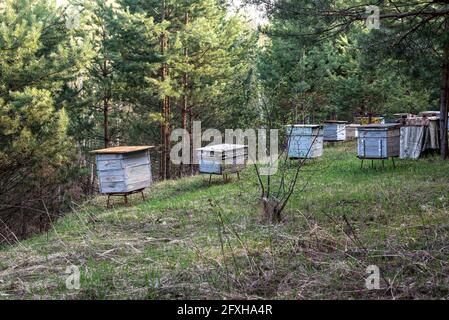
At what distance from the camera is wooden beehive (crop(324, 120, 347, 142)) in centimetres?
2075

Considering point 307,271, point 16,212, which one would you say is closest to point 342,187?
point 307,271

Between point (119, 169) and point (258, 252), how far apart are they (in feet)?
21.9

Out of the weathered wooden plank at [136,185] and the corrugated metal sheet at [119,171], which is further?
the weathered wooden plank at [136,185]

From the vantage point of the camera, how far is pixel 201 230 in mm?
7492

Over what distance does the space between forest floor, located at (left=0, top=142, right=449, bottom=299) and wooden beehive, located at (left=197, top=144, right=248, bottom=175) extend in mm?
→ 2635

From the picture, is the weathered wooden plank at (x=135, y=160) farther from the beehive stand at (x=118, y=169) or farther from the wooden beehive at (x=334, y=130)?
the wooden beehive at (x=334, y=130)

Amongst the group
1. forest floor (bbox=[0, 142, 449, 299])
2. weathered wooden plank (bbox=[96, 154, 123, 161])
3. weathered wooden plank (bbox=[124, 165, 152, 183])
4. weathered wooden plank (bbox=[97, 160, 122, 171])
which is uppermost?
weathered wooden plank (bbox=[96, 154, 123, 161])

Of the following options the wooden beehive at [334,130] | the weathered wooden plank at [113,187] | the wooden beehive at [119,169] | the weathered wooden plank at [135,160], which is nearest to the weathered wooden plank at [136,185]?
the wooden beehive at [119,169]

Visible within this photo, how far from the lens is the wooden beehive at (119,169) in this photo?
11172mm

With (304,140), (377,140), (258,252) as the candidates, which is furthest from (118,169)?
(258,252)

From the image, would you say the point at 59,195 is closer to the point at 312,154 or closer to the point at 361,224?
the point at 312,154

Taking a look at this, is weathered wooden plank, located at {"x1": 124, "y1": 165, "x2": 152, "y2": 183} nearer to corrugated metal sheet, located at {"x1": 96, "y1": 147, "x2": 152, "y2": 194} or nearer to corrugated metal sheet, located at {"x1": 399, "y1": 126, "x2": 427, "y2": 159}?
corrugated metal sheet, located at {"x1": 96, "y1": 147, "x2": 152, "y2": 194}

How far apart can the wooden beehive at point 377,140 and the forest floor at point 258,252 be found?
162cm

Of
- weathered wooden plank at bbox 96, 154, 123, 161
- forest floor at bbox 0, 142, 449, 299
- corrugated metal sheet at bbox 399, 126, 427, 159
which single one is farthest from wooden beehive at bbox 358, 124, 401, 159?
weathered wooden plank at bbox 96, 154, 123, 161
